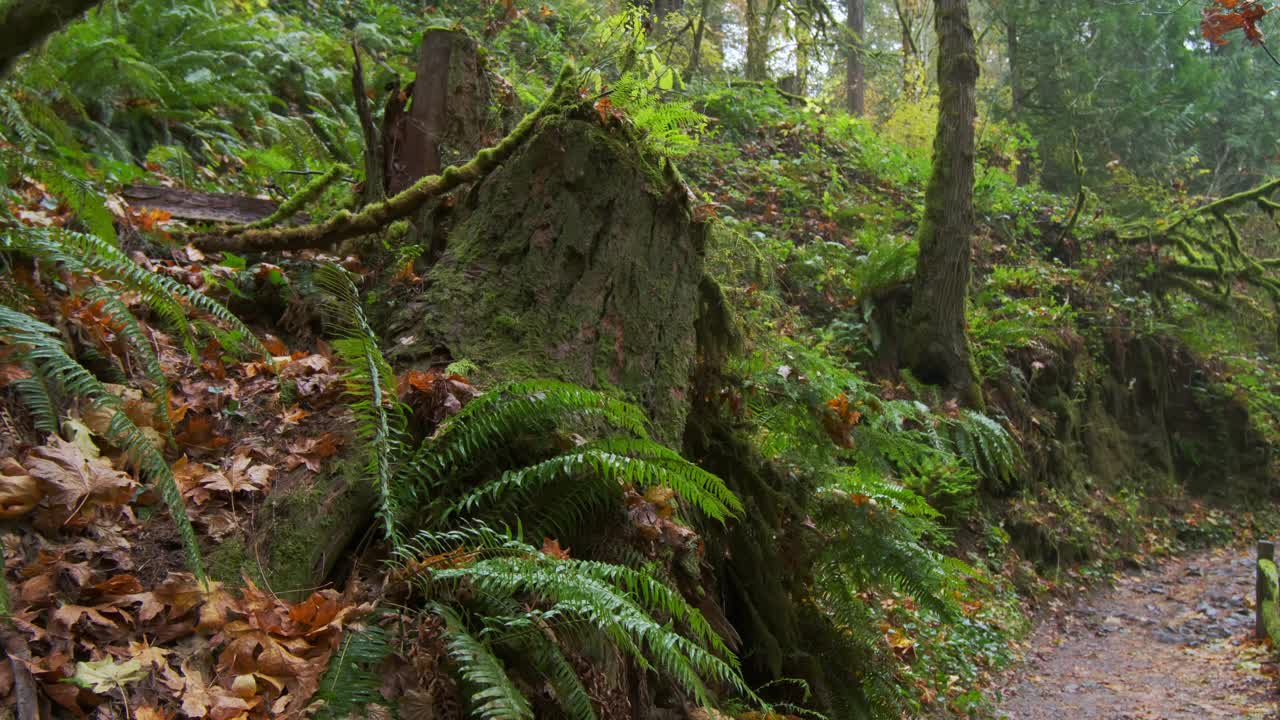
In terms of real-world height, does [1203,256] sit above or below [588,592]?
above

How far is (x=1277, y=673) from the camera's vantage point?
603 cm

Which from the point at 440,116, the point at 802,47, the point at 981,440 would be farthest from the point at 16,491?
the point at 802,47

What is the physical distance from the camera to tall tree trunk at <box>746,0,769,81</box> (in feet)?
36.9

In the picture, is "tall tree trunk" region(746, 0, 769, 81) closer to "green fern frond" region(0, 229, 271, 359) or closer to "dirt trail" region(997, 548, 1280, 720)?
"dirt trail" region(997, 548, 1280, 720)

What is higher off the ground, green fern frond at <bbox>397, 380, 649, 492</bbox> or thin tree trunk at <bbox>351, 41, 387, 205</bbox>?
thin tree trunk at <bbox>351, 41, 387, 205</bbox>

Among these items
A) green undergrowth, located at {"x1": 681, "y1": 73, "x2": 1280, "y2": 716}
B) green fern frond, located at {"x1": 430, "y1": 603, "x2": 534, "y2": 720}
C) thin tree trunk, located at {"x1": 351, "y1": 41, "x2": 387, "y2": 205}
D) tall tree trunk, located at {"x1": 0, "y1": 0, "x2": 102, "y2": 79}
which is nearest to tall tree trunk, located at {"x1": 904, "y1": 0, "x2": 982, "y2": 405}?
green undergrowth, located at {"x1": 681, "y1": 73, "x2": 1280, "y2": 716}

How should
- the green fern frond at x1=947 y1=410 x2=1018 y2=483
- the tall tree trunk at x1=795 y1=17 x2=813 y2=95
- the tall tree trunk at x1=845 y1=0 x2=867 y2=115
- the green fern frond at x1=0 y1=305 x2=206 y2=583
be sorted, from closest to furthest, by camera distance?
the green fern frond at x1=0 y1=305 x2=206 y2=583 < the green fern frond at x1=947 y1=410 x2=1018 y2=483 < the tall tree trunk at x1=795 y1=17 x2=813 y2=95 < the tall tree trunk at x1=845 y1=0 x2=867 y2=115

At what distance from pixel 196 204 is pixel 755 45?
1193cm

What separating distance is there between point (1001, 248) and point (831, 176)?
8.18 ft

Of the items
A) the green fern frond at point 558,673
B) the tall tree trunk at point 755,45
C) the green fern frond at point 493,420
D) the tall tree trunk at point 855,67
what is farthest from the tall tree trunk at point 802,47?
the green fern frond at point 558,673

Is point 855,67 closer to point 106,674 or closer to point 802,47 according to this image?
point 802,47

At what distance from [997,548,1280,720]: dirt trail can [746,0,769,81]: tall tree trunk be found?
7852 millimetres

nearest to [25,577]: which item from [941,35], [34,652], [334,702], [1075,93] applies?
[34,652]

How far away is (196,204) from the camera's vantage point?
13.1 ft
